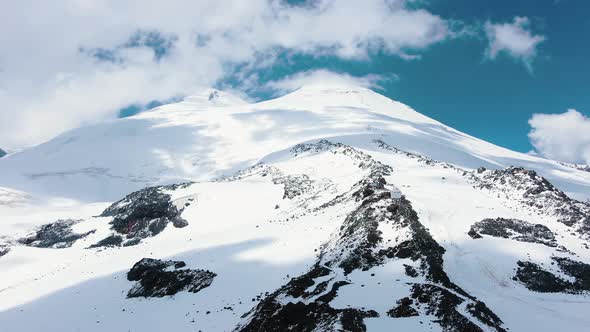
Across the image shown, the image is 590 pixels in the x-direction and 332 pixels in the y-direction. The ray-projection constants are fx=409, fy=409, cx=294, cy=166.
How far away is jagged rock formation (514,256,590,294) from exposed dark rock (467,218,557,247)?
347 cm

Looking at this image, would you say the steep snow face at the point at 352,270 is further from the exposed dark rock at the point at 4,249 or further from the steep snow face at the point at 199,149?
the steep snow face at the point at 199,149

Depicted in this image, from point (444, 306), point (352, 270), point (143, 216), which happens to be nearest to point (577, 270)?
point (444, 306)

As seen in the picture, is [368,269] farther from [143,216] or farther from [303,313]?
[143,216]

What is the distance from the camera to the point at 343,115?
145625mm

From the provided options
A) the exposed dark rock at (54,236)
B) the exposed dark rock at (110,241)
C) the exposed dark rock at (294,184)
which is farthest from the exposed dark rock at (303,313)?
the exposed dark rock at (54,236)

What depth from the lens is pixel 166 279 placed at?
34.0m

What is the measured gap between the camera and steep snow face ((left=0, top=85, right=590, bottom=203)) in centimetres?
10256

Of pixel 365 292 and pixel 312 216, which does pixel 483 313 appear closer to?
pixel 365 292

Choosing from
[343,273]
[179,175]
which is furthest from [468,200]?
[179,175]

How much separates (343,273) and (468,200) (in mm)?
20748

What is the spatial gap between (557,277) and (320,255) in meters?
16.3

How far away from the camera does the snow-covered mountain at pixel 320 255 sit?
76.5 feet

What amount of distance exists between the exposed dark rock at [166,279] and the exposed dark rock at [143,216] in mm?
23941

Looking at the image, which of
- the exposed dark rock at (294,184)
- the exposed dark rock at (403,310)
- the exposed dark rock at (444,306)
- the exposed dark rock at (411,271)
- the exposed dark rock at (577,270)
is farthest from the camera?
the exposed dark rock at (294,184)
